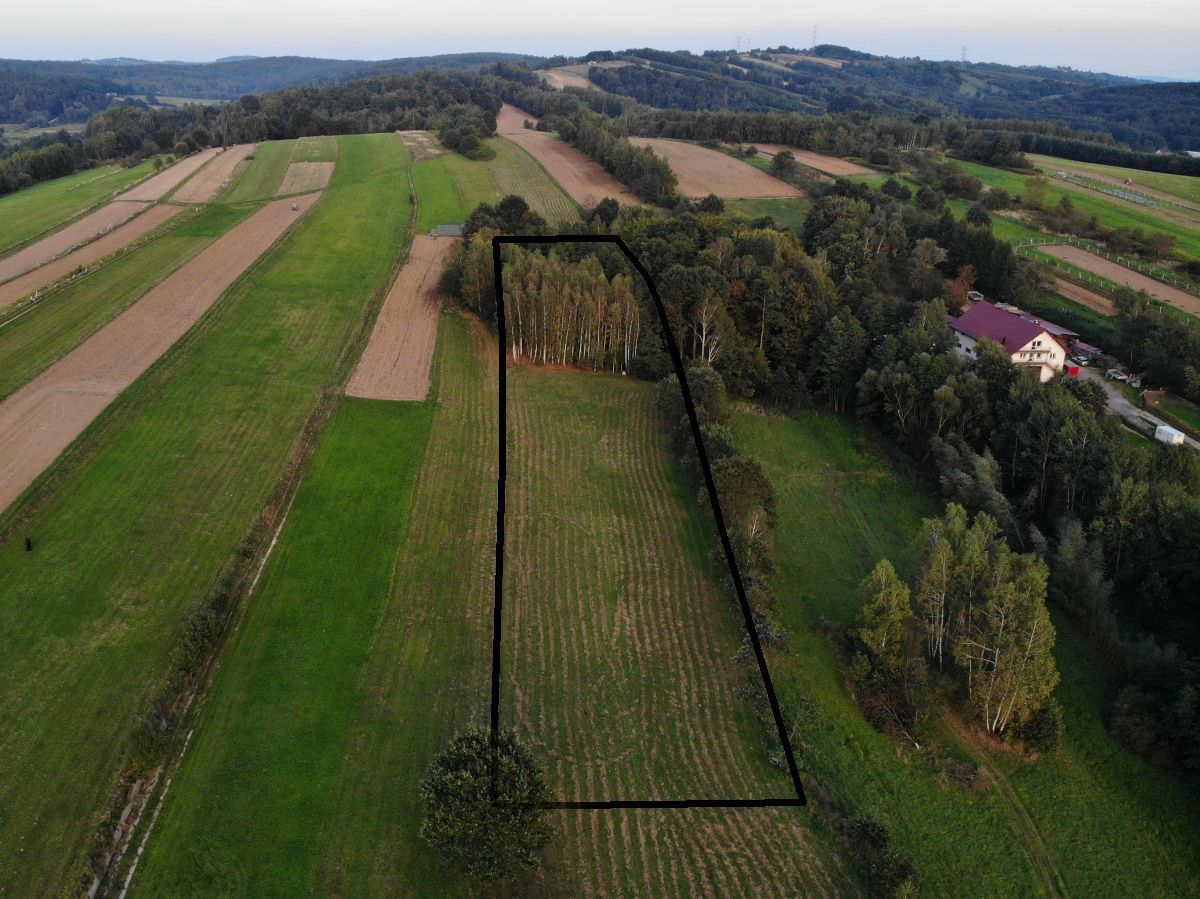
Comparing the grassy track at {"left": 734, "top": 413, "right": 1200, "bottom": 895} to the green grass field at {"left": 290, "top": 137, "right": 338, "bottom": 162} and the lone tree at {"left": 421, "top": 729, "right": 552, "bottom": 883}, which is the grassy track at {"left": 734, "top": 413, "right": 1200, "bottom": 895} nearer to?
the lone tree at {"left": 421, "top": 729, "right": 552, "bottom": 883}

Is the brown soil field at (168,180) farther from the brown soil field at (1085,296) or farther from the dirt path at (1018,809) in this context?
the brown soil field at (1085,296)

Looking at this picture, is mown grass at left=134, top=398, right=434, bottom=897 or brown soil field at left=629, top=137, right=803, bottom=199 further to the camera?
brown soil field at left=629, top=137, right=803, bottom=199

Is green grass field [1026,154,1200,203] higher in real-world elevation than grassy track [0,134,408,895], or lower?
higher

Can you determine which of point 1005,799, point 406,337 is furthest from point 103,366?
point 1005,799

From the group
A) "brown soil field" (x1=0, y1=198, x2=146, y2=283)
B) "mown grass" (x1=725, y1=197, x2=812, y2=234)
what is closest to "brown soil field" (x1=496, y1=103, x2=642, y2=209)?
"mown grass" (x1=725, y1=197, x2=812, y2=234)

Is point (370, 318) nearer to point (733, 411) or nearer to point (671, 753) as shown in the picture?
point (733, 411)

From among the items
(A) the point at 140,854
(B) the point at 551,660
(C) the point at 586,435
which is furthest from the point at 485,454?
(A) the point at 140,854
